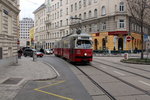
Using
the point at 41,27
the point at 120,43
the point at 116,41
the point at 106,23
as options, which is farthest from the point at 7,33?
the point at 41,27

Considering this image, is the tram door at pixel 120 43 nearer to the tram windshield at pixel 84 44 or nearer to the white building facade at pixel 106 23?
the white building facade at pixel 106 23

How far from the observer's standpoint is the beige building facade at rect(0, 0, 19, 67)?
1566cm

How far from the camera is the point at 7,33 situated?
17.3 m

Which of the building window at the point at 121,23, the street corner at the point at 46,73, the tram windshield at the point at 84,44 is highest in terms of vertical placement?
the building window at the point at 121,23

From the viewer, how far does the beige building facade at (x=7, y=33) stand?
51.4 feet

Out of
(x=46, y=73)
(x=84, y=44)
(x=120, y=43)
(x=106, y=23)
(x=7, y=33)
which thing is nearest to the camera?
(x=46, y=73)

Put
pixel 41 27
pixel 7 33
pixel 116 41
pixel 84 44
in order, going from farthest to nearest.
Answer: pixel 41 27 → pixel 116 41 → pixel 84 44 → pixel 7 33

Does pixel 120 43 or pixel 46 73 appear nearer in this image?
pixel 46 73

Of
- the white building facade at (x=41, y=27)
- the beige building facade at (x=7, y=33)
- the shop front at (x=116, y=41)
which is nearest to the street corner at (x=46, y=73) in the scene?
the beige building facade at (x=7, y=33)

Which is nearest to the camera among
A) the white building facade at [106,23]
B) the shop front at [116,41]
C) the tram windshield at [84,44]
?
the tram windshield at [84,44]

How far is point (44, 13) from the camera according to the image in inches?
3140

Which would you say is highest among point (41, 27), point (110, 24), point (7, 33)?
point (41, 27)

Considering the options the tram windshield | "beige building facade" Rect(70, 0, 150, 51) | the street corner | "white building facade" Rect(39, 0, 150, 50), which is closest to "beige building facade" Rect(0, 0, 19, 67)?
the street corner

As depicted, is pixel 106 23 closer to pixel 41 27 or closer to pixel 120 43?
pixel 120 43
